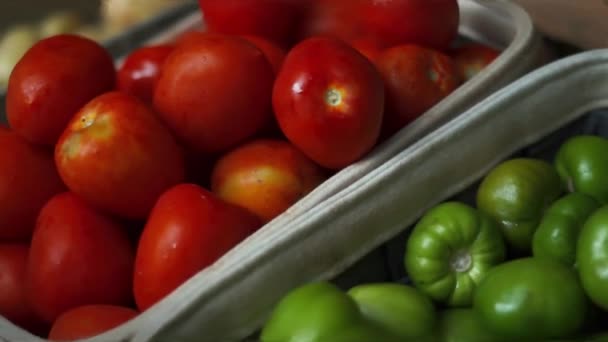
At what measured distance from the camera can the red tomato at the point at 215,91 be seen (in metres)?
0.56

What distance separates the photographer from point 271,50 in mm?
624

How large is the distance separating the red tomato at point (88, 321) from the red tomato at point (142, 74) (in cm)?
19

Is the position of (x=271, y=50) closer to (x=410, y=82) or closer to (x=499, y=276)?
(x=410, y=82)

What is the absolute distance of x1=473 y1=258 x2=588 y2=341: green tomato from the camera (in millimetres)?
452

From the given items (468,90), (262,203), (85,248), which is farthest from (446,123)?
(85,248)

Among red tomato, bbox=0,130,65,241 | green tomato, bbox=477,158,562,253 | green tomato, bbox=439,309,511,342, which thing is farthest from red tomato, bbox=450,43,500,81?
red tomato, bbox=0,130,65,241

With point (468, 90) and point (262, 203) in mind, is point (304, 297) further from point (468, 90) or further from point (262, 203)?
point (468, 90)

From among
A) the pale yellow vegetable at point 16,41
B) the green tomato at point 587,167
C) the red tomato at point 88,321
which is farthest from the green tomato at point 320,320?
the pale yellow vegetable at point 16,41

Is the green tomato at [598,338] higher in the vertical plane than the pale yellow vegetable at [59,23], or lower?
lower

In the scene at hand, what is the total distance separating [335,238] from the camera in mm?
518

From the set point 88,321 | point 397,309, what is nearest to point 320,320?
point 397,309

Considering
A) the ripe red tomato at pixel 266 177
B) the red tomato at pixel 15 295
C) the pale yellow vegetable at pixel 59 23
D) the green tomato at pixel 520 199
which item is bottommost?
the red tomato at pixel 15 295

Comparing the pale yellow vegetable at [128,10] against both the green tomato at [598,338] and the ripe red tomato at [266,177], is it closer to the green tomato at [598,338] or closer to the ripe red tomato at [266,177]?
the ripe red tomato at [266,177]

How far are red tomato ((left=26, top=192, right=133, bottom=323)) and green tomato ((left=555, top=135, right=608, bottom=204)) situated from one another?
317 millimetres
